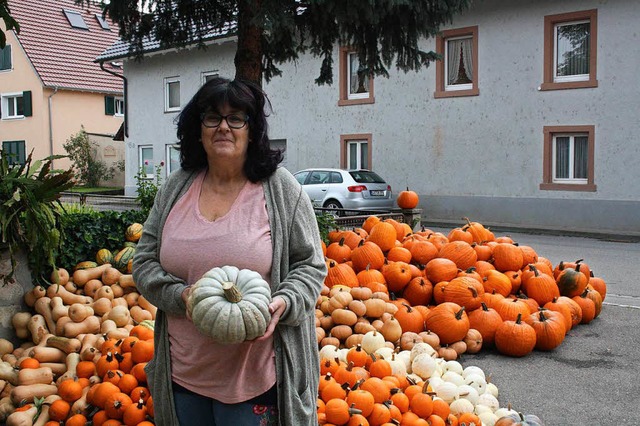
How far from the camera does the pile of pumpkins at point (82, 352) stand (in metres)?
4.20

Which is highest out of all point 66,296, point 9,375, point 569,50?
point 569,50

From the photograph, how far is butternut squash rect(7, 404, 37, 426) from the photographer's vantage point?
13.8ft

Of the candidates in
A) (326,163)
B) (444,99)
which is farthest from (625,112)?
(326,163)

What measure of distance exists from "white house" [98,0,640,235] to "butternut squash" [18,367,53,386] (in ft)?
46.1

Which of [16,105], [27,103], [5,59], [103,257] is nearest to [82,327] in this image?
[103,257]

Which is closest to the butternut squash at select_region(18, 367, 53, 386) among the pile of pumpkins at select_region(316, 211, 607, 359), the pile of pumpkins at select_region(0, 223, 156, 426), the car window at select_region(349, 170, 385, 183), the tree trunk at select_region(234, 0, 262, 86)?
the pile of pumpkins at select_region(0, 223, 156, 426)

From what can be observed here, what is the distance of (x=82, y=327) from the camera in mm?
5219

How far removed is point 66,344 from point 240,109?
3189 mm

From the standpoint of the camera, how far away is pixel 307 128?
77.7 feet

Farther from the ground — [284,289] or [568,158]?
[568,158]

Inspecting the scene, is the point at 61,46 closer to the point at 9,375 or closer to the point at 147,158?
the point at 147,158

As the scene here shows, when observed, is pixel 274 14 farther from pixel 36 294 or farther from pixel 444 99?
pixel 444 99

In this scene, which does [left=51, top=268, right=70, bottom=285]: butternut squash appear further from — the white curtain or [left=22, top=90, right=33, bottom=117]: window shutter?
[left=22, top=90, right=33, bottom=117]: window shutter

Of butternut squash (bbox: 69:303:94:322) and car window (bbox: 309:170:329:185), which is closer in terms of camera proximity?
butternut squash (bbox: 69:303:94:322)
